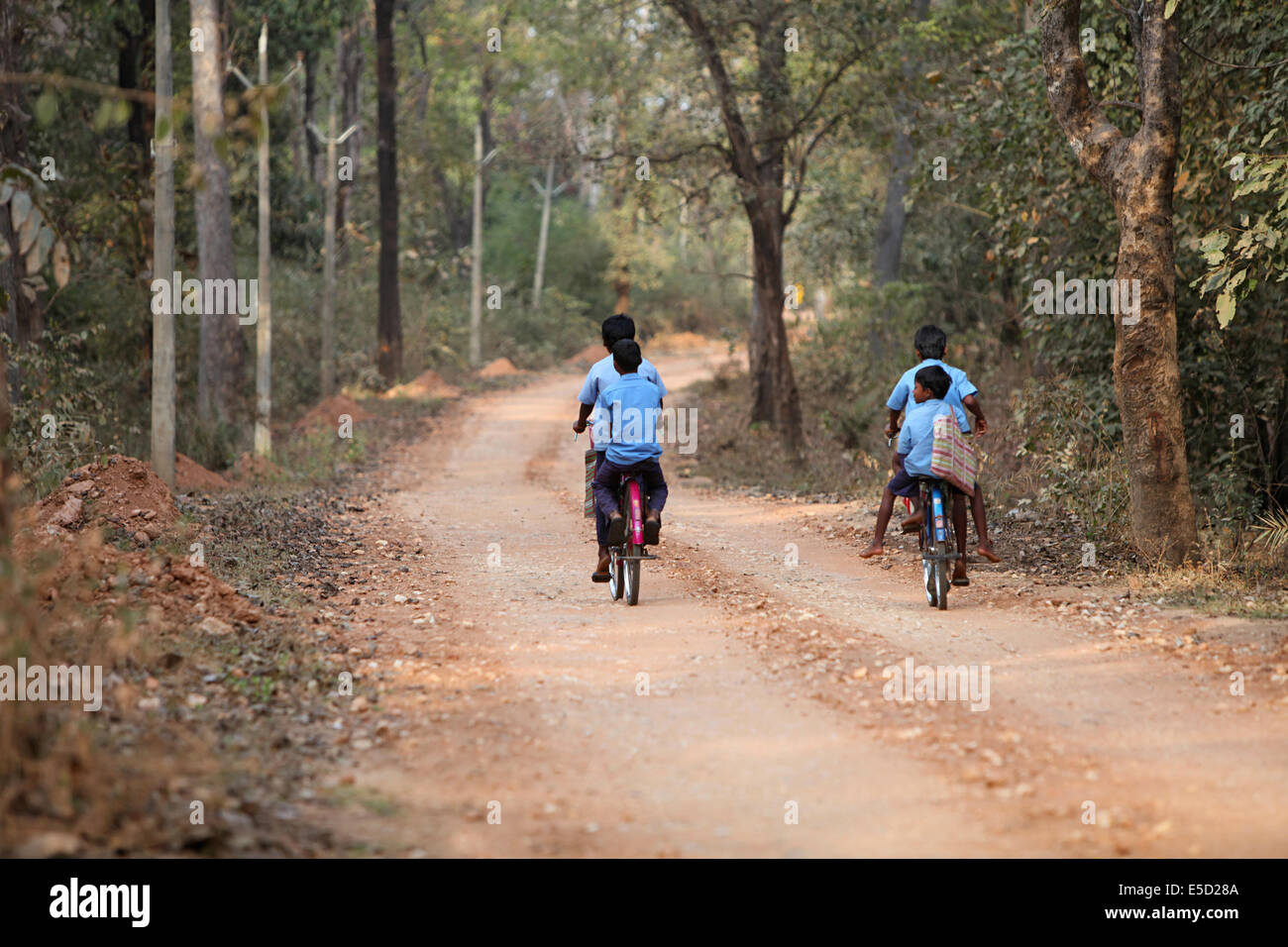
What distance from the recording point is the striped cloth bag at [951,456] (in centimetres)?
912

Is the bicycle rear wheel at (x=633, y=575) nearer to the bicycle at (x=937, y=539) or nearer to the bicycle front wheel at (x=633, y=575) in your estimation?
the bicycle front wheel at (x=633, y=575)

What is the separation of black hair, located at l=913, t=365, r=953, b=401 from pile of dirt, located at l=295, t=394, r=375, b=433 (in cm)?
1625

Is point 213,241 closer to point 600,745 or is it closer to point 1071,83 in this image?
point 1071,83

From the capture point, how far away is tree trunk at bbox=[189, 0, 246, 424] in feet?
59.1

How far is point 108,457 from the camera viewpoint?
11.6 meters

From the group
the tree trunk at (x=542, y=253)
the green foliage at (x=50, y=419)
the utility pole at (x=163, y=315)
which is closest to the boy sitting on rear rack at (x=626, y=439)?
the green foliage at (x=50, y=419)

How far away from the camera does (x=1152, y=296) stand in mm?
9953

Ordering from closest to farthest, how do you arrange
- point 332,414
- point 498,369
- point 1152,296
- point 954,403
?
point 954,403
point 1152,296
point 332,414
point 498,369

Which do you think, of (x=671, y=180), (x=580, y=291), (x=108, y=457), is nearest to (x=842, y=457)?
(x=671, y=180)

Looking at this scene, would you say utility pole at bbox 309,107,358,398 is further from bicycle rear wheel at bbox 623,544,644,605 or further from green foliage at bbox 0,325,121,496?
bicycle rear wheel at bbox 623,544,644,605

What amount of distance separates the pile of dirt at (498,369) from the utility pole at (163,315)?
22.5 metres

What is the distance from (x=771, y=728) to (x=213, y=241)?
1611cm

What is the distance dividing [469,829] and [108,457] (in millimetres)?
8090

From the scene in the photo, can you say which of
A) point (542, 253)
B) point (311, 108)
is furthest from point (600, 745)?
point (542, 253)
